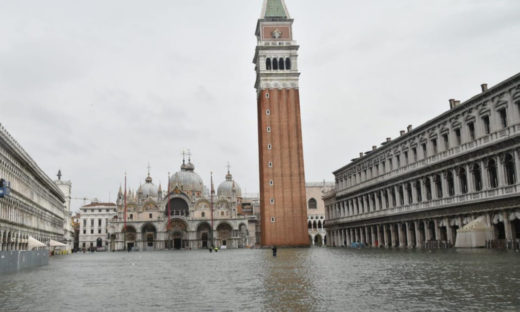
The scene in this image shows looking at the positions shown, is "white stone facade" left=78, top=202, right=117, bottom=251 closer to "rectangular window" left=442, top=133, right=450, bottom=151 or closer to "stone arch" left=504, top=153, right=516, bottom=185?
"rectangular window" left=442, top=133, right=450, bottom=151

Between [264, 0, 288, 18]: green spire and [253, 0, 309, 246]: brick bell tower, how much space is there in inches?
169

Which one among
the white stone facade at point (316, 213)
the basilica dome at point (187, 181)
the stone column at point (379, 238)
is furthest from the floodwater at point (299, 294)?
the basilica dome at point (187, 181)

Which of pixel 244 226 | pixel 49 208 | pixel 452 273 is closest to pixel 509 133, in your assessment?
pixel 452 273

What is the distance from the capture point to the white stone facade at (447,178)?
34.0m

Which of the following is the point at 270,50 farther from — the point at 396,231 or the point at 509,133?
the point at 509,133

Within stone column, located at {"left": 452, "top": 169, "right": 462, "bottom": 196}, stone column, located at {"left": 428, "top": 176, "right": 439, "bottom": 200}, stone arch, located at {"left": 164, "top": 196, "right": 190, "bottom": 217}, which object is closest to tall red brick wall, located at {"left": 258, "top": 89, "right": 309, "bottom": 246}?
stone column, located at {"left": 428, "top": 176, "right": 439, "bottom": 200}

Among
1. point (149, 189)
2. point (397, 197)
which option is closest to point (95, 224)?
point (149, 189)

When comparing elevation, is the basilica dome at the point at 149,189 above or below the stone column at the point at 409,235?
above

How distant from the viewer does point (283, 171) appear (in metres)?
74.2

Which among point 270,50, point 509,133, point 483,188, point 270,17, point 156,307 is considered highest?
point 270,17

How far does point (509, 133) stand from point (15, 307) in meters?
30.7

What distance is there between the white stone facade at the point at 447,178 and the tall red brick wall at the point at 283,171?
12.5 metres

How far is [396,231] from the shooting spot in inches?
2041

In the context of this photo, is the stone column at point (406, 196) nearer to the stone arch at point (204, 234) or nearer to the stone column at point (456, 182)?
the stone column at point (456, 182)
